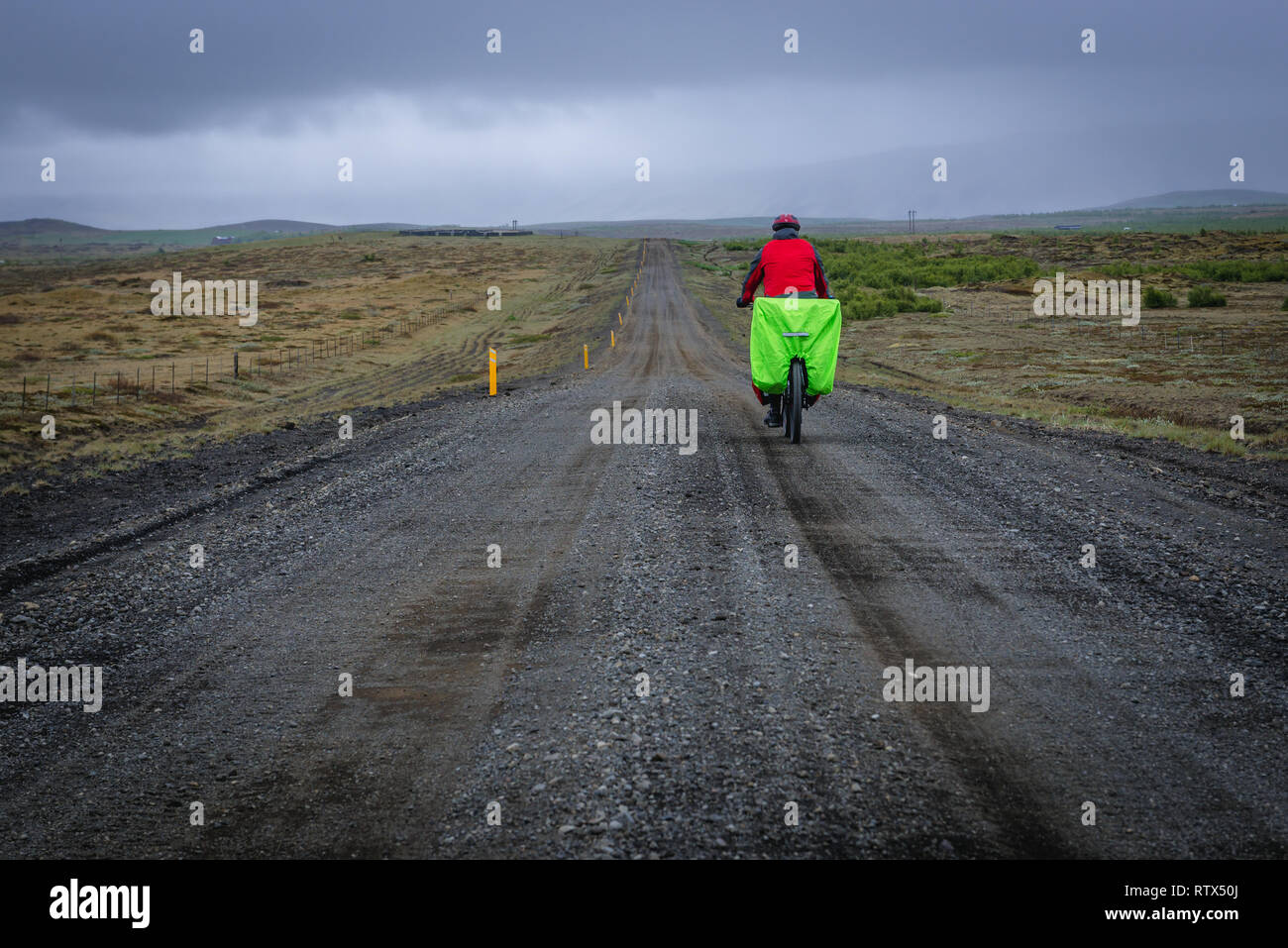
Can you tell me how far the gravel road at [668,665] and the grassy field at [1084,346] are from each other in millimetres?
8596

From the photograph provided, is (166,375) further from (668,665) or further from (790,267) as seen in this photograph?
(668,665)

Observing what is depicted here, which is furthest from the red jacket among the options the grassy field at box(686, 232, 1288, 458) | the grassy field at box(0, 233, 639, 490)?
the grassy field at box(0, 233, 639, 490)

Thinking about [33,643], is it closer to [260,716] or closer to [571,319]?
[260,716]

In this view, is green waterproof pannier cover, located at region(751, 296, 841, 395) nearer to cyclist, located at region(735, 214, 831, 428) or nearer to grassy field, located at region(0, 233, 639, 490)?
cyclist, located at region(735, 214, 831, 428)

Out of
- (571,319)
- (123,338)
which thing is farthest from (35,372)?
(571,319)

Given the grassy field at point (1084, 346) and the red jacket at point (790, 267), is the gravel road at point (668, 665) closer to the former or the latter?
the red jacket at point (790, 267)

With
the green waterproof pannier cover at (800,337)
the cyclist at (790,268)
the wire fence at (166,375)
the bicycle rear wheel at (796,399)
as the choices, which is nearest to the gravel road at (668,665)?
the bicycle rear wheel at (796,399)

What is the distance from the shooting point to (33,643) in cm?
628

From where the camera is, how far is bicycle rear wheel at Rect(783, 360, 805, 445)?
11.8 m

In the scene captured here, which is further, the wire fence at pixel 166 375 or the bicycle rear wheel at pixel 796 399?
the wire fence at pixel 166 375

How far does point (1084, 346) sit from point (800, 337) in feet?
84.7

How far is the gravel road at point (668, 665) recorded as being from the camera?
12.4 feet

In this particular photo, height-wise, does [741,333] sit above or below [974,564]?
above
